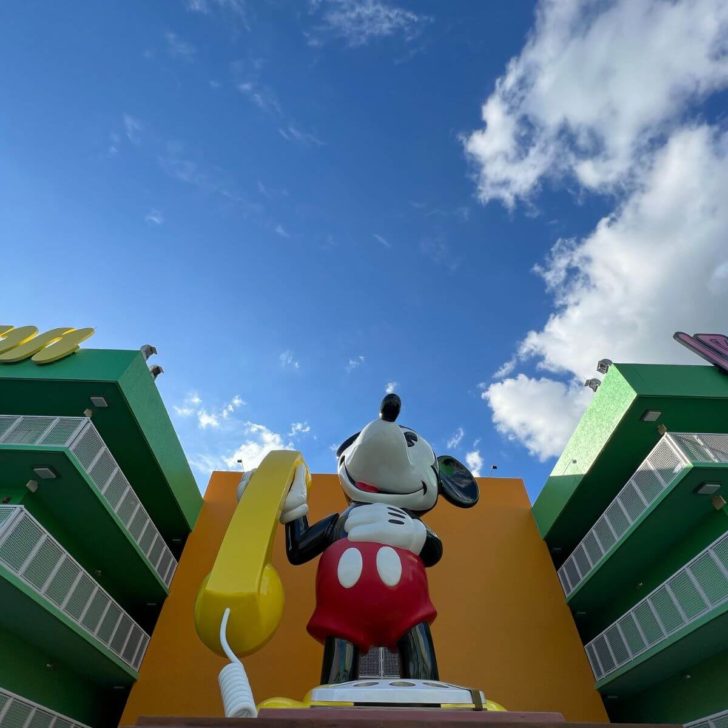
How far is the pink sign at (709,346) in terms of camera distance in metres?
9.32

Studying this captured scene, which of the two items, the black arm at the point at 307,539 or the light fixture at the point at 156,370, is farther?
the light fixture at the point at 156,370

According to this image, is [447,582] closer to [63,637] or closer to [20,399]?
[63,637]

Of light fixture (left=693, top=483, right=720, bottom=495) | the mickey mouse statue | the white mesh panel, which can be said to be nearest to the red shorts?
the mickey mouse statue

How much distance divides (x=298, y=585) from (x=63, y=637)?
4062 millimetres

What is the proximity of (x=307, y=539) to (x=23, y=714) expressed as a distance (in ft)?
14.6

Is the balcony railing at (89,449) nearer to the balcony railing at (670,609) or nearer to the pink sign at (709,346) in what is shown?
the balcony railing at (670,609)

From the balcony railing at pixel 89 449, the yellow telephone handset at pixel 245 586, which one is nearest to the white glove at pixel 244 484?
the yellow telephone handset at pixel 245 586

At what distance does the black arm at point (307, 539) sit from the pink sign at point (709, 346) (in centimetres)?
762

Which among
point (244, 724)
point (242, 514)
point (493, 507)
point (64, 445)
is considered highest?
point (493, 507)

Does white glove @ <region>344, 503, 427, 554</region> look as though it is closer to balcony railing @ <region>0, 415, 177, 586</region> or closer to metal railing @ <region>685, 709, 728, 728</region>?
balcony railing @ <region>0, 415, 177, 586</region>

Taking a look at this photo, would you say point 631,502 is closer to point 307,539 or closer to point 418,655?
point 418,655

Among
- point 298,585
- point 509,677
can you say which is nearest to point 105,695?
point 298,585

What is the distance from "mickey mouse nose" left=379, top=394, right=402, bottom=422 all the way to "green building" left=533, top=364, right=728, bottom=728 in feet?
14.6

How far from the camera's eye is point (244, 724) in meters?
2.62
